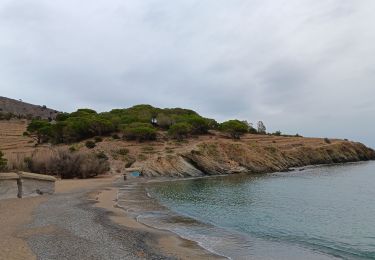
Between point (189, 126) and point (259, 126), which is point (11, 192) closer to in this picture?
point (189, 126)

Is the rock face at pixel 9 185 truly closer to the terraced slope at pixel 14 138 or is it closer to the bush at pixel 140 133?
the terraced slope at pixel 14 138

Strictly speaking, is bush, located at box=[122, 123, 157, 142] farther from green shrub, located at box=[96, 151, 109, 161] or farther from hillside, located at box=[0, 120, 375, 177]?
green shrub, located at box=[96, 151, 109, 161]

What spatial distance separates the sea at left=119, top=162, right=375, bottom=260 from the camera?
1762 centimetres

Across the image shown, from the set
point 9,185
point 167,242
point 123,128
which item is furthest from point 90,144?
point 167,242

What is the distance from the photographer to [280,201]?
34000mm

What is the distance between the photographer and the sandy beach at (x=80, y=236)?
1351cm

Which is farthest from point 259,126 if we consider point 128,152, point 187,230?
point 187,230

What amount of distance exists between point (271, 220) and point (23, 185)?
17.2 m

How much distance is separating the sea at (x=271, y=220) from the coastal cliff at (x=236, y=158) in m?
22.6

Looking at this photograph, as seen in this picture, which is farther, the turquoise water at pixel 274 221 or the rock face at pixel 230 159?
the rock face at pixel 230 159

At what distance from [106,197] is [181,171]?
31476 millimetres

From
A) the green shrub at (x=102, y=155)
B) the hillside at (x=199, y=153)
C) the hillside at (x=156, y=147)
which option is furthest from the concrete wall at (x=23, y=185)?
the green shrub at (x=102, y=155)

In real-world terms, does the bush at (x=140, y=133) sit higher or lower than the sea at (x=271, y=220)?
higher

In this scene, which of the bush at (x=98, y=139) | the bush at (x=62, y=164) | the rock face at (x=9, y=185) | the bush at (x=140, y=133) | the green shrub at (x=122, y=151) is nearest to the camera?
the rock face at (x=9, y=185)
